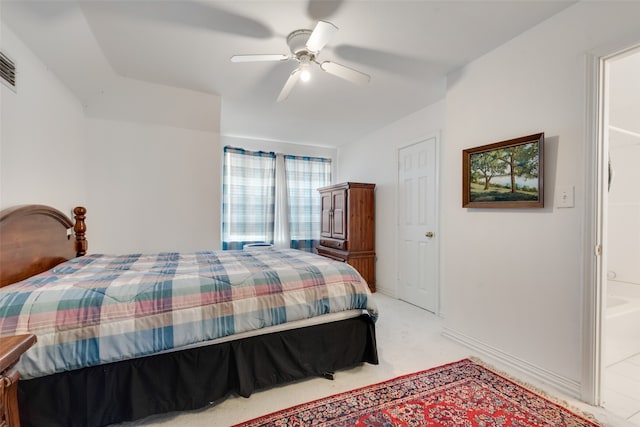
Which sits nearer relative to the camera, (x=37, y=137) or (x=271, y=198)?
(x=37, y=137)

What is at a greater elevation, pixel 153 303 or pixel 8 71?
pixel 8 71

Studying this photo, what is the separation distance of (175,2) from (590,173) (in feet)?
8.76

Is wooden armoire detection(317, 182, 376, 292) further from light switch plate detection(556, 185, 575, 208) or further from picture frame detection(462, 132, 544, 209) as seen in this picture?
light switch plate detection(556, 185, 575, 208)

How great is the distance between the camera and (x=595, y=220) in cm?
166

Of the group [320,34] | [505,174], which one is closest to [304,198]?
[505,174]

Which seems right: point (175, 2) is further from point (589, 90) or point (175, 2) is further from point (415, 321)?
A: point (415, 321)

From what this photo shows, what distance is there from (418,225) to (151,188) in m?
3.15

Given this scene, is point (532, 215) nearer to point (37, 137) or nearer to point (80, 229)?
point (37, 137)

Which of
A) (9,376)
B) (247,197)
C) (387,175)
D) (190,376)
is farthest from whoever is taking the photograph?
(247,197)

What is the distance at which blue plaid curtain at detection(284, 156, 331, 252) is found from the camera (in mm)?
5062

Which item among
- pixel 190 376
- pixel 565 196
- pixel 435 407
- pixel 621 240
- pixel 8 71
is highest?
pixel 8 71

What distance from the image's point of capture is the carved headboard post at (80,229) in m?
2.62

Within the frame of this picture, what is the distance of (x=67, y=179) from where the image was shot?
253cm

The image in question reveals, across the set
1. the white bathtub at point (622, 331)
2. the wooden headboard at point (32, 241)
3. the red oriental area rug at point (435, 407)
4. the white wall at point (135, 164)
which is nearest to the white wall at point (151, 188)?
the white wall at point (135, 164)
